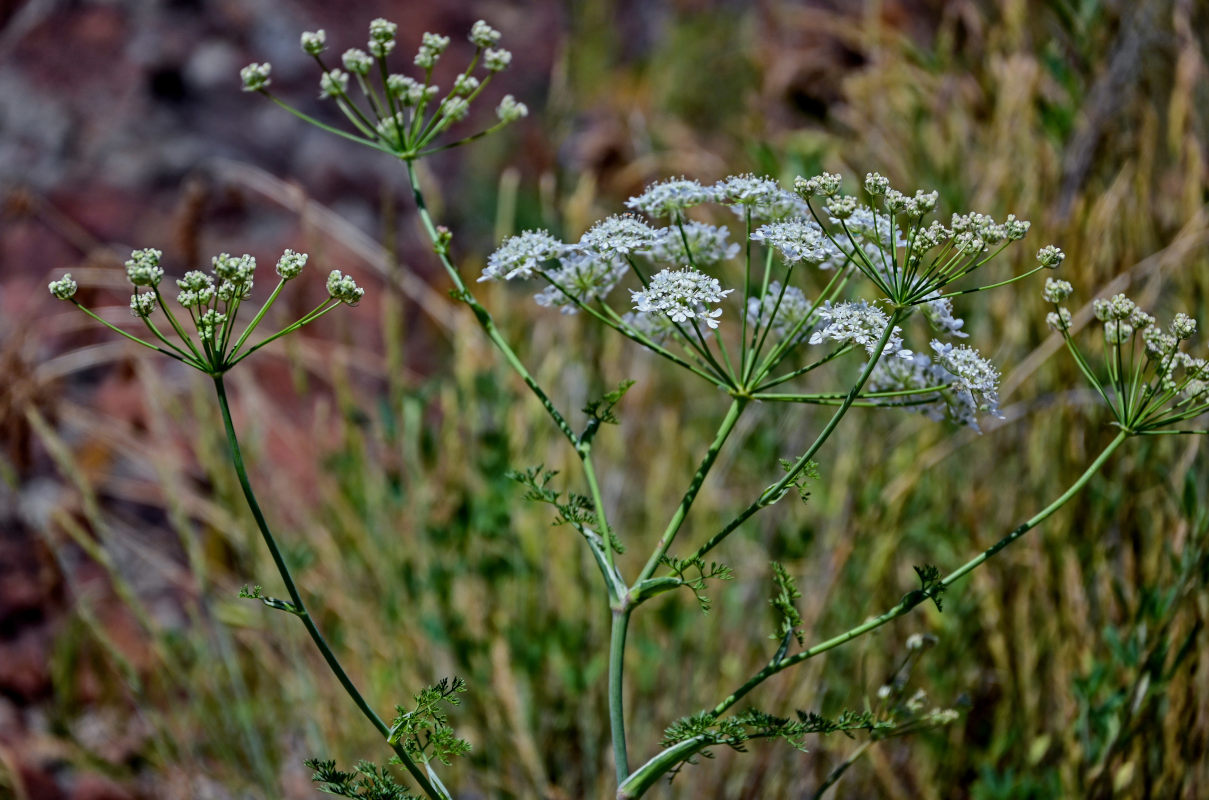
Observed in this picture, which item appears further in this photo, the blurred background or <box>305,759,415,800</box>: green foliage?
the blurred background

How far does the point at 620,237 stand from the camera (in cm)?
105

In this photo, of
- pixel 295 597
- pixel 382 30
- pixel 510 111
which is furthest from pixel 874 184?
pixel 295 597

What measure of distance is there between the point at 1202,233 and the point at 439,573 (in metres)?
1.71

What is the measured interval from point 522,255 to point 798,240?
32 centimetres

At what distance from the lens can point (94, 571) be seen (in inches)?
125

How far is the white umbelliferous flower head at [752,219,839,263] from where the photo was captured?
1015 mm

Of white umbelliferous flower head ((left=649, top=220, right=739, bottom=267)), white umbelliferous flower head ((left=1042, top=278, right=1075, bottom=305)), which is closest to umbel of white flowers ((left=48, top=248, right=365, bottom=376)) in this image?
white umbelliferous flower head ((left=649, top=220, right=739, bottom=267))

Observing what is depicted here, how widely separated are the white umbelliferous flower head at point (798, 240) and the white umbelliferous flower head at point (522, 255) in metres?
0.24

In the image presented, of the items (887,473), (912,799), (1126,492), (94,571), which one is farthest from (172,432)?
(1126,492)

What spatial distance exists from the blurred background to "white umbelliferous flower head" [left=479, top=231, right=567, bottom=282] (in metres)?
0.81

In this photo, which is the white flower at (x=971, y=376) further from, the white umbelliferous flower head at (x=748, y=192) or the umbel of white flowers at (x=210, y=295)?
the umbel of white flowers at (x=210, y=295)

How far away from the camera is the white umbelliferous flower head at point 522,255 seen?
1103 millimetres

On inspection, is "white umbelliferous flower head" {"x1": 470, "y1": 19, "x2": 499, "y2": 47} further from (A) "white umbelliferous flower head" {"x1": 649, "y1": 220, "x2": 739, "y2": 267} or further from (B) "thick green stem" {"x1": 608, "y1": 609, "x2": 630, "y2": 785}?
(B) "thick green stem" {"x1": 608, "y1": 609, "x2": 630, "y2": 785}

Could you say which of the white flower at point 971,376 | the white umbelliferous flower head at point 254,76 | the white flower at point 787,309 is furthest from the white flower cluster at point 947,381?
the white umbelliferous flower head at point 254,76
